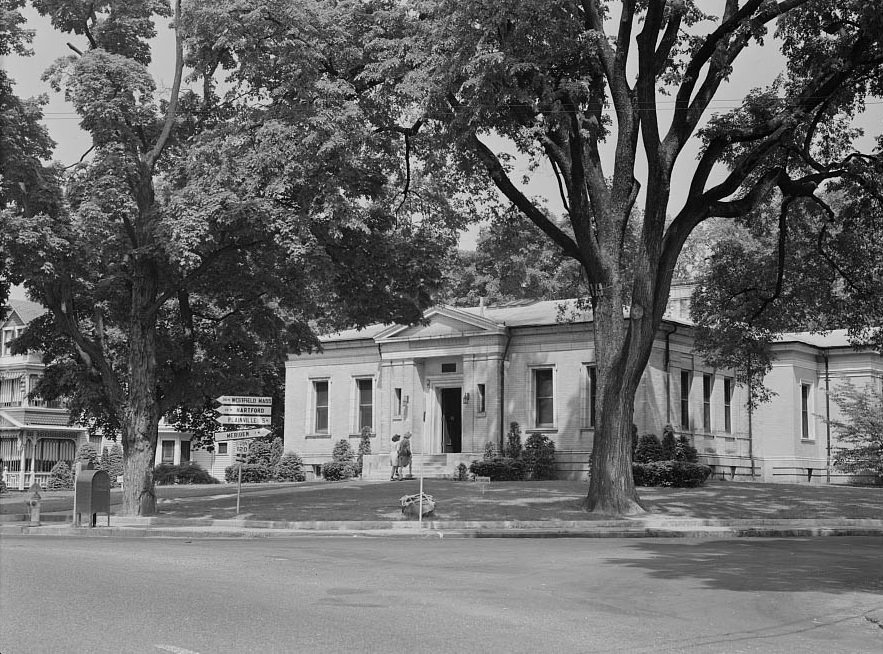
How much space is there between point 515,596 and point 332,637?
3242mm

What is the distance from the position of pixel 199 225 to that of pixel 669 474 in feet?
55.1

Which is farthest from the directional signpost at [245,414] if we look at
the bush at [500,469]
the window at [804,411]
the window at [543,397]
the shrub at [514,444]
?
the window at [804,411]

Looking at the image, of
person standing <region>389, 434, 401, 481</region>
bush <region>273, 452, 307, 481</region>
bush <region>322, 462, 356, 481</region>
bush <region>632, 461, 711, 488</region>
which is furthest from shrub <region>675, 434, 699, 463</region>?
bush <region>273, 452, 307, 481</region>

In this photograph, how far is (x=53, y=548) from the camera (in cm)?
1622

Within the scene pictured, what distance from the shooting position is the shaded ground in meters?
23.4

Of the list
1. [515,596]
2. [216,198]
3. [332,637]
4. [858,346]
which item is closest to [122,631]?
[332,637]

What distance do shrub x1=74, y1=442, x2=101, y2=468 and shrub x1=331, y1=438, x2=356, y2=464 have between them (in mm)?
21044

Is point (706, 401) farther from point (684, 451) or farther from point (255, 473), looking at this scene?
point (255, 473)

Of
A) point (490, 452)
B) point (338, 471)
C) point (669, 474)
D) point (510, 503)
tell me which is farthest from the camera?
point (338, 471)

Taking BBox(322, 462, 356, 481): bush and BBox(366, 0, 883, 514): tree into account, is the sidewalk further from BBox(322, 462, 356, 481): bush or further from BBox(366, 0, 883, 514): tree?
BBox(322, 462, 356, 481): bush

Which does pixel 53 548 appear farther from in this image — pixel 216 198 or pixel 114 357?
pixel 114 357

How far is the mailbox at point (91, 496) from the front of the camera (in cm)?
2295

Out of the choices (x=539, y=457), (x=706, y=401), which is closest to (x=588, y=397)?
(x=539, y=457)

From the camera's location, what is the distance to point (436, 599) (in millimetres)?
10742
